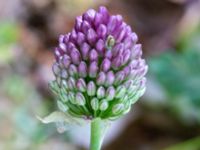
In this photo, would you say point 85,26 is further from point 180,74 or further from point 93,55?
point 180,74

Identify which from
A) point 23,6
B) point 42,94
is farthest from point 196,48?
point 23,6

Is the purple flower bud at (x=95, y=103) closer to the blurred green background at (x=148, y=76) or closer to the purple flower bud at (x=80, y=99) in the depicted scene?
the purple flower bud at (x=80, y=99)

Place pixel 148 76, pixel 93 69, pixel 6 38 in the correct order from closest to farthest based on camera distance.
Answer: pixel 93 69 → pixel 6 38 → pixel 148 76

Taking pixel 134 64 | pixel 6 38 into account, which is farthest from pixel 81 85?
pixel 6 38

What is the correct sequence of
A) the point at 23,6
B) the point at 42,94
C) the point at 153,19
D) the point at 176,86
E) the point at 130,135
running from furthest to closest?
the point at 153,19
the point at 23,6
the point at 42,94
the point at 130,135
the point at 176,86

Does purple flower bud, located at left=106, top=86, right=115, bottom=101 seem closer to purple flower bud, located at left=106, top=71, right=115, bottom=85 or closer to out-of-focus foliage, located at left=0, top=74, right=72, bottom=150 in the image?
purple flower bud, located at left=106, top=71, right=115, bottom=85

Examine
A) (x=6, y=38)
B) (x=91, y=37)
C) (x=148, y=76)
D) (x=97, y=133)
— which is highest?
(x=6, y=38)

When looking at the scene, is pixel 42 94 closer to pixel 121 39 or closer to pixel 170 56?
pixel 170 56
